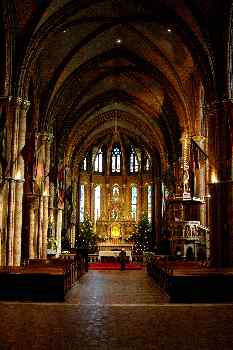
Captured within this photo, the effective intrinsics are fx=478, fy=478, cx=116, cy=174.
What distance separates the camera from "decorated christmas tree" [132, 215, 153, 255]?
45656 millimetres

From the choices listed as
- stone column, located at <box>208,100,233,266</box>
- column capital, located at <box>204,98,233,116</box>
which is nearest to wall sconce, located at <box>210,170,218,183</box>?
stone column, located at <box>208,100,233,266</box>

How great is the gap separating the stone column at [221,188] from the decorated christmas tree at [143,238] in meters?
24.8

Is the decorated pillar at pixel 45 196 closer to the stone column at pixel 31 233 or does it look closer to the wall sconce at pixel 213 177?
the stone column at pixel 31 233

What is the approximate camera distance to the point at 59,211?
3494 cm


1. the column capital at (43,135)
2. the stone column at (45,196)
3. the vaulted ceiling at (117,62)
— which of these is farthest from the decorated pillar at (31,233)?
the vaulted ceiling at (117,62)

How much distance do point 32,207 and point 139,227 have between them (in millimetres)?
21247

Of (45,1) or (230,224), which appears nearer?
(230,224)

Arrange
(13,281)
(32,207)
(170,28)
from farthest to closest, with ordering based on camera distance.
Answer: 1. (32,207)
2. (170,28)
3. (13,281)

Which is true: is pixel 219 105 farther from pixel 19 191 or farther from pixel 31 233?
pixel 31 233

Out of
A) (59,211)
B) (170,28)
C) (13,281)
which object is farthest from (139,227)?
(13,281)

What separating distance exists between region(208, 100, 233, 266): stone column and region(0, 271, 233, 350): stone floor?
8.26 metres

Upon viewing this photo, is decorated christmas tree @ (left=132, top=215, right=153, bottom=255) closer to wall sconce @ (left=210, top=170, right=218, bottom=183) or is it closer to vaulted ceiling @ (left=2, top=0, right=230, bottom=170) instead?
vaulted ceiling @ (left=2, top=0, right=230, bottom=170)

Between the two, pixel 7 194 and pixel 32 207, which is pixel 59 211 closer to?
pixel 32 207

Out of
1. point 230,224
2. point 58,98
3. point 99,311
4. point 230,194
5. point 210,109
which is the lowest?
point 99,311
